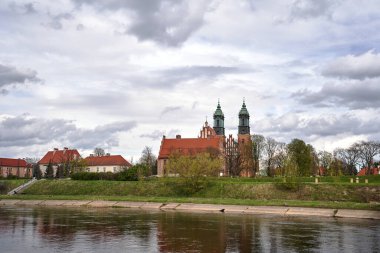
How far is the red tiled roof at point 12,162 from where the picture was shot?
159500mm

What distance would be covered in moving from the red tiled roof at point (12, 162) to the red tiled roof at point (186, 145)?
65242mm

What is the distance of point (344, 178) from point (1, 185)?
58.1 metres

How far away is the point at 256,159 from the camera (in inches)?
4400

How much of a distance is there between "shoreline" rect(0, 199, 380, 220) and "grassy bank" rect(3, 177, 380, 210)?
2.13 metres

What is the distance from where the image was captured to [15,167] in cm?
16412

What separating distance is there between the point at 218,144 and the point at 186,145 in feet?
31.5

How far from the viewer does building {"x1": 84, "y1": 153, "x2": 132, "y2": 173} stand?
15262 cm

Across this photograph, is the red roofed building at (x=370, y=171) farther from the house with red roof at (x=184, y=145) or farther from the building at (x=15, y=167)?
the building at (x=15, y=167)

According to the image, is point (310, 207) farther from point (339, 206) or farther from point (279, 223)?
point (279, 223)

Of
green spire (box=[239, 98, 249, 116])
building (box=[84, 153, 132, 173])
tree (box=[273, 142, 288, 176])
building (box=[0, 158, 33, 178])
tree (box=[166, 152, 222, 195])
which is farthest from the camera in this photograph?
building (box=[0, 158, 33, 178])

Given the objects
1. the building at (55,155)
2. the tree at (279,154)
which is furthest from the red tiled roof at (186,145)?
the building at (55,155)

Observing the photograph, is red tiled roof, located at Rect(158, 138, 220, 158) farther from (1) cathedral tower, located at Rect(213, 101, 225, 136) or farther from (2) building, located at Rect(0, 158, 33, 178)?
(2) building, located at Rect(0, 158, 33, 178)

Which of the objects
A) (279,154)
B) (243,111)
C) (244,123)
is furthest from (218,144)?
(279,154)

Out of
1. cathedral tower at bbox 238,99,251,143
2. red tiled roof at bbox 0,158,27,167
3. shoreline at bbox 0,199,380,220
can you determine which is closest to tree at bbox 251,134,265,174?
cathedral tower at bbox 238,99,251,143
